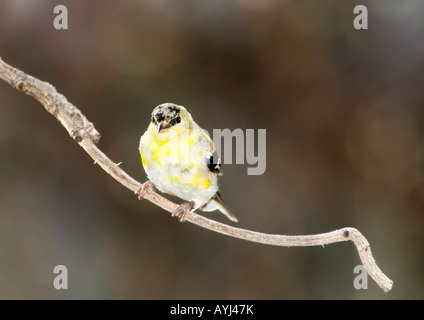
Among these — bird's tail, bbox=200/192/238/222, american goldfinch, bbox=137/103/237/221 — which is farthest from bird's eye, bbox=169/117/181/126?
bird's tail, bbox=200/192/238/222

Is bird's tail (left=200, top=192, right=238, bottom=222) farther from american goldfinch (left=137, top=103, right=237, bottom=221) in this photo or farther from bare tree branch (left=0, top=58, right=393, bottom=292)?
bare tree branch (left=0, top=58, right=393, bottom=292)

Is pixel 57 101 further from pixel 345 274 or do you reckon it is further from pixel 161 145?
pixel 345 274

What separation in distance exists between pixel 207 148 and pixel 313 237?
55 cm

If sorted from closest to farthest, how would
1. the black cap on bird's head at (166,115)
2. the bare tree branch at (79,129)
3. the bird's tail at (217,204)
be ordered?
1. the bare tree branch at (79,129)
2. the black cap on bird's head at (166,115)
3. the bird's tail at (217,204)

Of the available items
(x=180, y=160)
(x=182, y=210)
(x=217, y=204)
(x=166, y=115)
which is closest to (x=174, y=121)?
(x=166, y=115)

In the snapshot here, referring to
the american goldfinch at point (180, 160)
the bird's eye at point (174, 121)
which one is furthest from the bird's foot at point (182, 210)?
the bird's eye at point (174, 121)

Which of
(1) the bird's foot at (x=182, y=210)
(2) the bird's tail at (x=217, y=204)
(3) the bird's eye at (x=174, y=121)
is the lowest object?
(1) the bird's foot at (x=182, y=210)

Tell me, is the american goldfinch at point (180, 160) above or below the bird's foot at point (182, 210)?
above

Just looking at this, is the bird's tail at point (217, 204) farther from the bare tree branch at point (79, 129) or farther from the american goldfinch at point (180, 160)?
the bare tree branch at point (79, 129)

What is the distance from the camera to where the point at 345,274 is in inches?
122

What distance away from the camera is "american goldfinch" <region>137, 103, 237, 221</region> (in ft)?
4.48

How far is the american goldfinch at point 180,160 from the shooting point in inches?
53.7

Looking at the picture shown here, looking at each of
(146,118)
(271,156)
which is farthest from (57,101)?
(271,156)

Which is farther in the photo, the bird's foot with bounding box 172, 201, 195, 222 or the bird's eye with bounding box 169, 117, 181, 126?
the bird's foot with bounding box 172, 201, 195, 222
